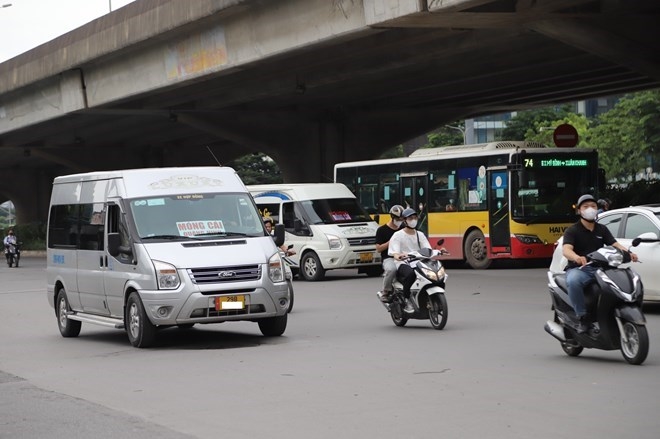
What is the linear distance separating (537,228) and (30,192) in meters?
68.6

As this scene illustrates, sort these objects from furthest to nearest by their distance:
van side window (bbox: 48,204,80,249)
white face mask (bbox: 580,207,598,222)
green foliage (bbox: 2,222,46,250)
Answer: green foliage (bbox: 2,222,46,250) → van side window (bbox: 48,204,80,249) → white face mask (bbox: 580,207,598,222)

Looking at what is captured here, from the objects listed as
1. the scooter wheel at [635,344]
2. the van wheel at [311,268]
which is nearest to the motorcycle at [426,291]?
the scooter wheel at [635,344]

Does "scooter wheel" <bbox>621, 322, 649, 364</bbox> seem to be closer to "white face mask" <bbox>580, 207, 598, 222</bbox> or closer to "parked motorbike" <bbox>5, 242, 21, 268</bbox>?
"white face mask" <bbox>580, 207, 598, 222</bbox>

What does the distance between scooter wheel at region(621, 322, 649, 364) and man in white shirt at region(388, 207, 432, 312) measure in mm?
4809

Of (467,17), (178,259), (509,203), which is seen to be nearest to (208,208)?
(178,259)

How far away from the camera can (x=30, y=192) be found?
9381 cm

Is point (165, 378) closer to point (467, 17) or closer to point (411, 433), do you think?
point (411, 433)

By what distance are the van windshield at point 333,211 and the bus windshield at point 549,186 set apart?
3.83m

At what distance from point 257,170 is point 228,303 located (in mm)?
77954

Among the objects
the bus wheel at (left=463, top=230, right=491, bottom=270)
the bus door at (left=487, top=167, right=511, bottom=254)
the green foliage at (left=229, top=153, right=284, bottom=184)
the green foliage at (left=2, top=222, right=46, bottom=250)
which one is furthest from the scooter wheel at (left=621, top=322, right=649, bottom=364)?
the green foliage at (left=229, top=153, right=284, bottom=184)

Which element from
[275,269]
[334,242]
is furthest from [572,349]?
[334,242]

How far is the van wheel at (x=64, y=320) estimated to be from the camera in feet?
56.4

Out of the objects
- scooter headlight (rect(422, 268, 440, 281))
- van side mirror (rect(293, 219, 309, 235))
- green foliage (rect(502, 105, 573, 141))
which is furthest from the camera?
green foliage (rect(502, 105, 573, 141))

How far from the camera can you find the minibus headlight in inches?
1169
